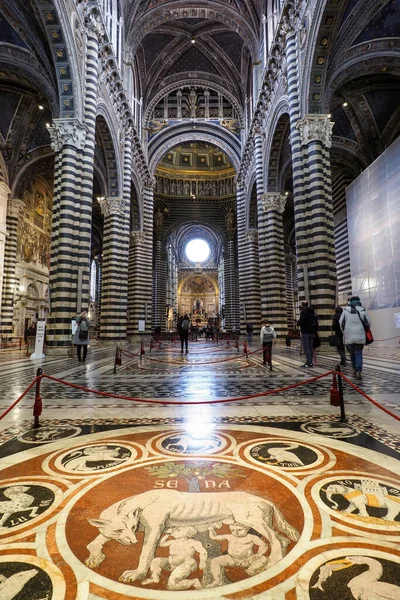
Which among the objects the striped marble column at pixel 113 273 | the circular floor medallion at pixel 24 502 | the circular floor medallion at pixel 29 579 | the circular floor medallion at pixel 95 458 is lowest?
the circular floor medallion at pixel 95 458

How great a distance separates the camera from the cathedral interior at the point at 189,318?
4.53 feet

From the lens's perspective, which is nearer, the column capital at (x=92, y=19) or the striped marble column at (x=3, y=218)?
the column capital at (x=92, y=19)

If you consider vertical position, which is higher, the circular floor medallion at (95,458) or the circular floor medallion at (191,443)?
the circular floor medallion at (95,458)

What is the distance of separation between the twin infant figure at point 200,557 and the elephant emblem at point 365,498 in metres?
0.59

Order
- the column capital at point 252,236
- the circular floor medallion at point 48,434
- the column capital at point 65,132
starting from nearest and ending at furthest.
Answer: the circular floor medallion at point 48,434
the column capital at point 65,132
the column capital at point 252,236

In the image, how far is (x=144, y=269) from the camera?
24656 mm

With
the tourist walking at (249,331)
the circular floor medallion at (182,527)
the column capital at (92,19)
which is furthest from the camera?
the tourist walking at (249,331)

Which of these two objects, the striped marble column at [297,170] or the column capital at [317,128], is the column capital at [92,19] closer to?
the striped marble column at [297,170]

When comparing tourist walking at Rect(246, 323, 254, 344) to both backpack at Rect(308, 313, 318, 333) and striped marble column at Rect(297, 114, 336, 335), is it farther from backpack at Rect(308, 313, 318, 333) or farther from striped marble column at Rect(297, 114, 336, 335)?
backpack at Rect(308, 313, 318, 333)

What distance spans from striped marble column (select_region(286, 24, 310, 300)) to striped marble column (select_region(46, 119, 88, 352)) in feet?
28.7

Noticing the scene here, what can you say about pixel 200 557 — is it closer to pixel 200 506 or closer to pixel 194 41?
pixel 200 506

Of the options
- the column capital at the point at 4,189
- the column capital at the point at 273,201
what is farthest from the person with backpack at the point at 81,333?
the column capital at the point at 4,189

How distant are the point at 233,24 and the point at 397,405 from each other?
27694 mm

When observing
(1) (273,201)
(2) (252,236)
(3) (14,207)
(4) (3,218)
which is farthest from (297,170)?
(3) (14,207)
